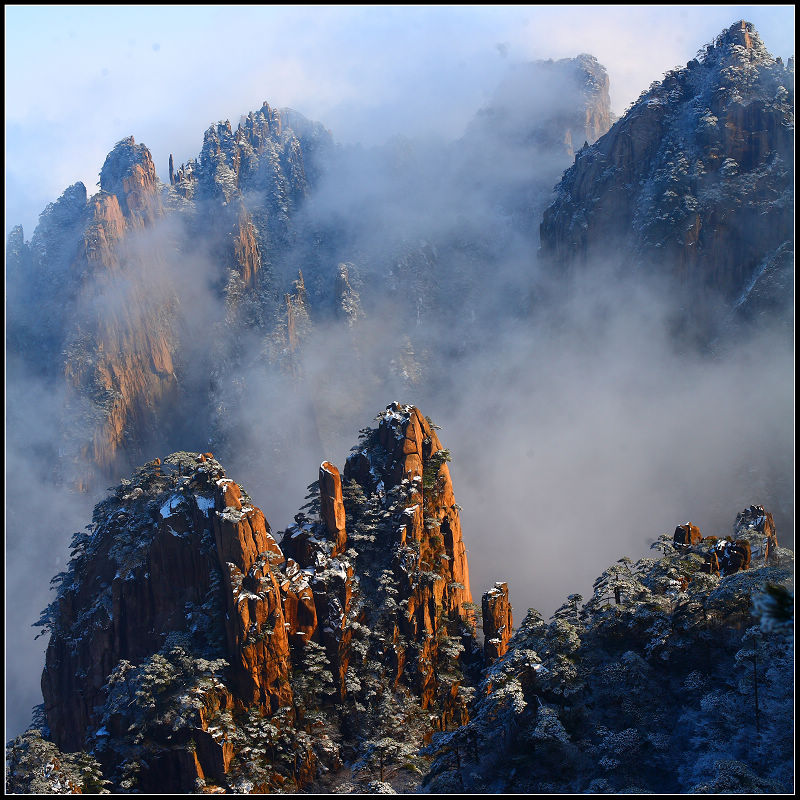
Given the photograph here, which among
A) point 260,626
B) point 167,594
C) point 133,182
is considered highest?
point 133,182

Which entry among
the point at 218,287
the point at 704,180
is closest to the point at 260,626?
the point at 704,180

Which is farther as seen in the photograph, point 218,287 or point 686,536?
point 218,287

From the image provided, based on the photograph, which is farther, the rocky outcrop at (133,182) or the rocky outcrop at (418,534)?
the rocky outcrop at (133,182)

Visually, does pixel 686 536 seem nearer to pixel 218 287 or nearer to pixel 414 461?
pixel 414 461

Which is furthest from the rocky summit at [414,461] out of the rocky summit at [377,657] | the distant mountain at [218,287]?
the distant mountain at [218,287]

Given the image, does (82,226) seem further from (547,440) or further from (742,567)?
(742,567)

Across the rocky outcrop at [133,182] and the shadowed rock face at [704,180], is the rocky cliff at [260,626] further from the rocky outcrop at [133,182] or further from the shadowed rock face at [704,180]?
the rocky outcrop at [133,182]
